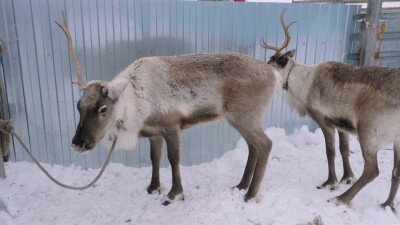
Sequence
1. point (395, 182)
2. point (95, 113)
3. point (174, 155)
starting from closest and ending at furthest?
point (95, 113), point (395, 182), point (174, 155)

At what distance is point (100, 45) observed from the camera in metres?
3.71

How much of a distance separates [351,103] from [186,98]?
1.58 metres

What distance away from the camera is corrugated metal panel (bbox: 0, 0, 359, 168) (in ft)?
11.5

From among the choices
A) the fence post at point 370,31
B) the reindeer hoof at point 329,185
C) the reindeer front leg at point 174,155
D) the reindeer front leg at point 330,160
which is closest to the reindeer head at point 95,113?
the reindeer front leg at point 174,155

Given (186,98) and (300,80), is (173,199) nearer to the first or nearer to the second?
(186,98)

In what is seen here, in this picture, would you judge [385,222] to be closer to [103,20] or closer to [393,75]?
[393,75]

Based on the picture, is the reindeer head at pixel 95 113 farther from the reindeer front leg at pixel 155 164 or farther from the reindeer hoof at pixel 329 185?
the reindeer hoof at pixel 329 185

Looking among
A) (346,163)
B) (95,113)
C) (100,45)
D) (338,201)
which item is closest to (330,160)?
(346,163)

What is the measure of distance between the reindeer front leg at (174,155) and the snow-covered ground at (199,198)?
90mm

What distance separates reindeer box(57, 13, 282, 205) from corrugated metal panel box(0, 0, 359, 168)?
1.21 ft

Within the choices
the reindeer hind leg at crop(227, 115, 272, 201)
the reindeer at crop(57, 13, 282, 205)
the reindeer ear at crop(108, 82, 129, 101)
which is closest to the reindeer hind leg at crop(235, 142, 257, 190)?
the reindeer at crop(57, 13, 282, 205)

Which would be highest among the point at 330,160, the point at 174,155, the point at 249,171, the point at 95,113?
the point at 95,113

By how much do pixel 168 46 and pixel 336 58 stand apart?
2500 mm

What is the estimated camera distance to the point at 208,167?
427cm
